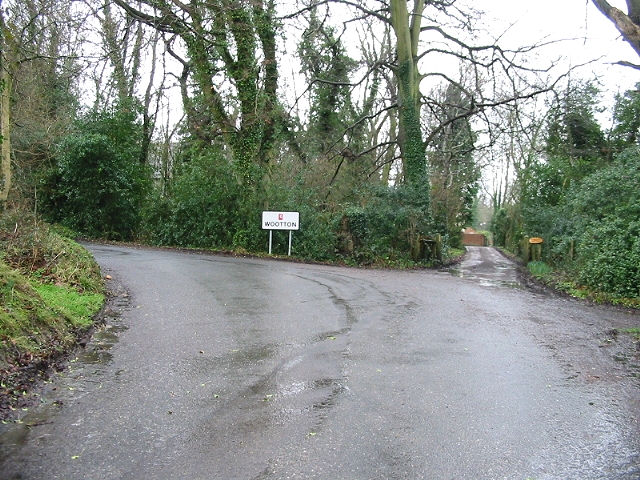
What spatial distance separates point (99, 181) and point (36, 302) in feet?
65.8

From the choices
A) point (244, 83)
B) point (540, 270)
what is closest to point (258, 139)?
point (244, 83)

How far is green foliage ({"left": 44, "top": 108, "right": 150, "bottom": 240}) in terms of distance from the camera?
25438 millimetres

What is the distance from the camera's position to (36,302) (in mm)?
7070

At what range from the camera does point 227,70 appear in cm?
2205

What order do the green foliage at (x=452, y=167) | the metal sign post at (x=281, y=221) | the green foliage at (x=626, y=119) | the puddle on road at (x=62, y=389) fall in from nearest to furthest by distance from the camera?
the puddle on road at (x=62, y=389) → the metal sign post at (x=281, y=221) → the green foliage at (x=626, y=119) → the green foliage at (x=452, y=167)

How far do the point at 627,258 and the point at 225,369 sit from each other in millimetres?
9525

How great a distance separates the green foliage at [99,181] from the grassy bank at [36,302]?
14.0 m

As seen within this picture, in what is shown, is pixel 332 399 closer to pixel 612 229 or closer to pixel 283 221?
pixel 612 229

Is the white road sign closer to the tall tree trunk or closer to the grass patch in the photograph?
the tall tree trunk

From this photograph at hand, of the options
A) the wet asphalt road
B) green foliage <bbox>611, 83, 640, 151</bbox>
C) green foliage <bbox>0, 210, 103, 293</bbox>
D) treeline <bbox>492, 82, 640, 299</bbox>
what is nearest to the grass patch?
the wet asphalt road

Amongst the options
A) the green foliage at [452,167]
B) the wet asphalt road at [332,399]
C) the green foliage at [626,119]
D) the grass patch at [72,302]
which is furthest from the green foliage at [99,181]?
the green foliage at [626,119]

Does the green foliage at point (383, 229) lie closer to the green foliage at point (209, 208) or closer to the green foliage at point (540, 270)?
the green foliage at point (209, 208)

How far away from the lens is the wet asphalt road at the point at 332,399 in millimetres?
3912

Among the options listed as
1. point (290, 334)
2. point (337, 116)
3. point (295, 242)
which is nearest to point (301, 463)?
point (290, 334)
